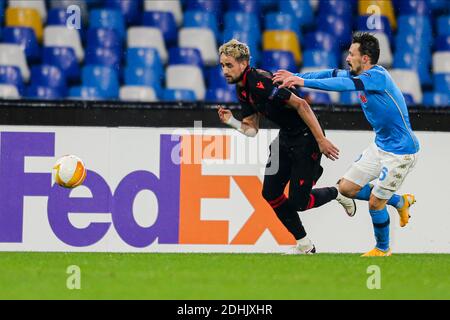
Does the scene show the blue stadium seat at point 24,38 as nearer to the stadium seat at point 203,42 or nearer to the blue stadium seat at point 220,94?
the stadium seat at point 203,42

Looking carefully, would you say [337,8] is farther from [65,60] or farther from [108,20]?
[65,60]

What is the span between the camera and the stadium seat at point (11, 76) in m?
12.0

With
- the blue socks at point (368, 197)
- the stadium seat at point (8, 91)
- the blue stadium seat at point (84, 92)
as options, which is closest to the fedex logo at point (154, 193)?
the blue socks at point (368, 197)

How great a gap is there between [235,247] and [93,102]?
1989 millimetres

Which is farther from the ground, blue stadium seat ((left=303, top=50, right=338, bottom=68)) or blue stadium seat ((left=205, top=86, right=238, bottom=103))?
blue stadium seat ((left=303, top=50, right=338, bottom=68))

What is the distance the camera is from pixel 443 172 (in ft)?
34.4

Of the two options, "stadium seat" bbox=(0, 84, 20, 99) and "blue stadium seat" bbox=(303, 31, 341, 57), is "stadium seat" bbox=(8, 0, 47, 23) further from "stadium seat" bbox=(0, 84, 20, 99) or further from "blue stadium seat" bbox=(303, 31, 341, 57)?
"blue stadium seat" bbox=(303, 31, 341, 57)

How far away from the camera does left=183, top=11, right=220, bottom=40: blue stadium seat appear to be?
43.4ft

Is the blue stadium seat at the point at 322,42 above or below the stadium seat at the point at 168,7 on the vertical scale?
below

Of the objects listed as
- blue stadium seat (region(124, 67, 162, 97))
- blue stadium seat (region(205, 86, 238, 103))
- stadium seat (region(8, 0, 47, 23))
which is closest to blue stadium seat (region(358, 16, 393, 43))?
blue stadium seat (region(205, 86, 238, 103))

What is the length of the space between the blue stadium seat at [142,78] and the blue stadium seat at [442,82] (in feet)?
11.0

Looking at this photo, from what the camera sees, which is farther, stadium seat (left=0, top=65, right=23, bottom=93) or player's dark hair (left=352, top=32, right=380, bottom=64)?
stadium seat (left=0, top=65, right=23, bottom=93)

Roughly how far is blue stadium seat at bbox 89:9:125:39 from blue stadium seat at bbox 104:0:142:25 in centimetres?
17
